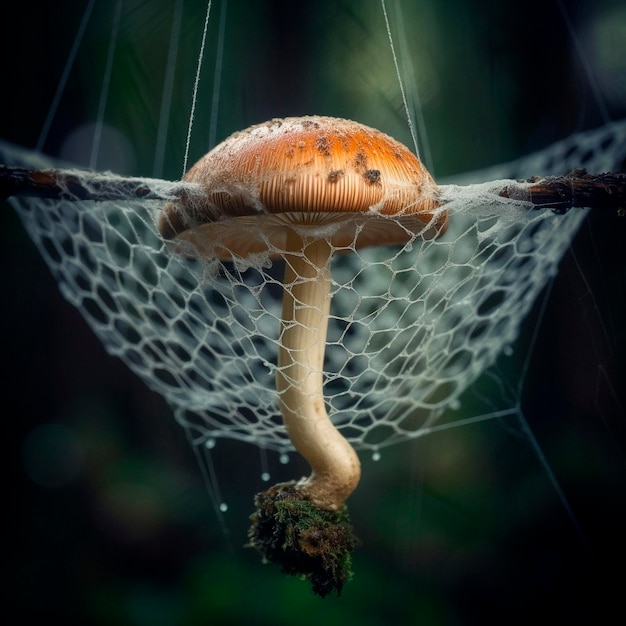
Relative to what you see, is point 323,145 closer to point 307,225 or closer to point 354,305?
point 307,225

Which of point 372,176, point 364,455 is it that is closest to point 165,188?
point 372,176

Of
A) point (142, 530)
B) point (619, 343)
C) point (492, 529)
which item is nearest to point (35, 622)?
point (142, 530)

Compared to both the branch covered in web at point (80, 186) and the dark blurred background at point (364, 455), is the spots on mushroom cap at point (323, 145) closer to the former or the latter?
the branch covered in web at point (80, 186)

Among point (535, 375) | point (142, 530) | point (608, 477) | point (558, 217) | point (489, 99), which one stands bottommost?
point (142, 530)

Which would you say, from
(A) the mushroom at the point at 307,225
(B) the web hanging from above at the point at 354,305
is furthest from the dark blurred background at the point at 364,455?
(A) the mushroom at the point at 307,225

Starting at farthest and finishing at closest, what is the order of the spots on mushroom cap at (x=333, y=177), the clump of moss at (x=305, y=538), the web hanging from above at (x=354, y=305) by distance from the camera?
1. the web hanging from above at (x=354, y=305)
2. the clump of moss at (x=305, y=538)
3. the spots on mushroom cap at (x=333, y=177)

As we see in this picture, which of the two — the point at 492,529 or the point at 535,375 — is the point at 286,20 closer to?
the point at 535,375
